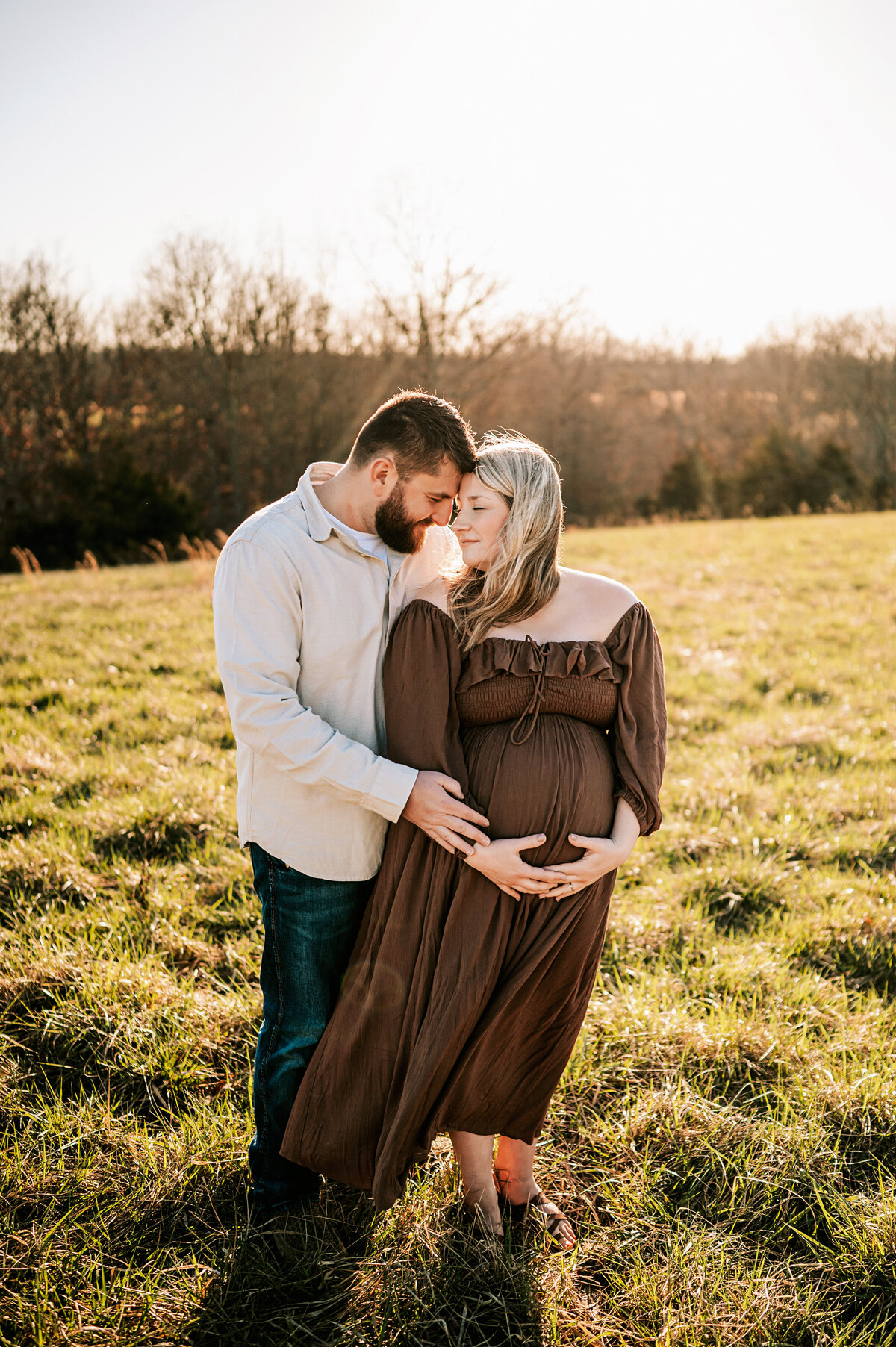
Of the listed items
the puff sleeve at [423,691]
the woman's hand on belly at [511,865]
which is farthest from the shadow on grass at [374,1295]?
the puff sleeve at [423,691]

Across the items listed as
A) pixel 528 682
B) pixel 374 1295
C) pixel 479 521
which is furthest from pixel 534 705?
pixel 374 1295

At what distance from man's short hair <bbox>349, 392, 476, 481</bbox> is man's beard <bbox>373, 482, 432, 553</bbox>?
0.20 ft

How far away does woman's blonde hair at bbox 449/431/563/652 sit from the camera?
7.70ft

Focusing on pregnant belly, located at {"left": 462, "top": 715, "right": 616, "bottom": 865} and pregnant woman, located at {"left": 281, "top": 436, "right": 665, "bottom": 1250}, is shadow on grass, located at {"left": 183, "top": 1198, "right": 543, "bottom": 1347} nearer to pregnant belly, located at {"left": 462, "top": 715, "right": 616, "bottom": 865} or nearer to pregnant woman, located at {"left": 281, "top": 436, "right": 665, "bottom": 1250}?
pregnant woman, located at {"left": 281, "top": 436, "right": 665, "bottom": 1250}

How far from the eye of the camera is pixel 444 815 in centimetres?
212

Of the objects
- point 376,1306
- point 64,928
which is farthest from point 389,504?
point 64,928

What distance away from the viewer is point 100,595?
10.7 metres

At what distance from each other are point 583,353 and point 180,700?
114ft

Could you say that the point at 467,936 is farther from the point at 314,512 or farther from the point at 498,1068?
the point at 314,512

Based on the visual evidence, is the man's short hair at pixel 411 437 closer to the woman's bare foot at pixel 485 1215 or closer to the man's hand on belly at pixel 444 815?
the man's hand on belly at pixel 444 815

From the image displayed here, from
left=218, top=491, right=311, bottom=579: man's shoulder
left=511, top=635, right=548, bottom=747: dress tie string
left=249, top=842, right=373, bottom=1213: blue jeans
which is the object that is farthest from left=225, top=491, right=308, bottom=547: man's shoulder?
left=249, top=842, right=373, bottom=1213: blue jeans

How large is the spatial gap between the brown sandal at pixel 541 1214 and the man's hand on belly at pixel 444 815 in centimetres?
Result: 106

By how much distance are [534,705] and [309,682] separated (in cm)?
61

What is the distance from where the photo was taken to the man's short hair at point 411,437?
90.4 inches
